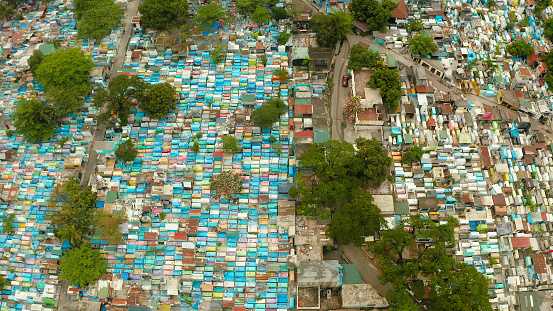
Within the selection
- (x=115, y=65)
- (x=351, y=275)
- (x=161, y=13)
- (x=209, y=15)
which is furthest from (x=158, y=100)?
(x=351, y=275)

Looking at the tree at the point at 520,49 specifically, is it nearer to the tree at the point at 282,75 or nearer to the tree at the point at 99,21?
the tree at the point at 282,75

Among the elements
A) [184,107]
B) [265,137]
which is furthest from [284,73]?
[184,107]

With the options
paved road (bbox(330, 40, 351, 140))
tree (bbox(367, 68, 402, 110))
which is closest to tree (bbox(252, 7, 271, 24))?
paved road (bbox(330, 40, 351, 140))

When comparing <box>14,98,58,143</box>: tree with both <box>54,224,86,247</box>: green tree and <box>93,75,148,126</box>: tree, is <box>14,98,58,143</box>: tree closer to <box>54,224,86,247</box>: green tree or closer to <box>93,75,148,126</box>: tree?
<box>93,75,148,126</box>: tree

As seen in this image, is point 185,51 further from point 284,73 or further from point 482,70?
point 482,70

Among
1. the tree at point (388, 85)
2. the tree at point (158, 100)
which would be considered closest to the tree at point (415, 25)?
the tree at point (388, 85)

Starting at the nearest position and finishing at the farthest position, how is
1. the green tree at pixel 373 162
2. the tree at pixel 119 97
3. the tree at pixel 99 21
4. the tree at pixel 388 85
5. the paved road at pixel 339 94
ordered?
1. the green tree at pixel 373 162
2. the tree at pixel 388 85
3. the tree at pixel 119 97
4. the paved road at pixel 339 94
5. the tree at pixel 99 21
